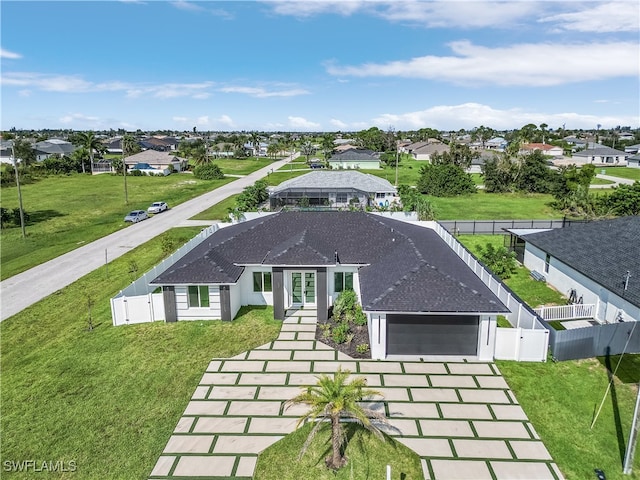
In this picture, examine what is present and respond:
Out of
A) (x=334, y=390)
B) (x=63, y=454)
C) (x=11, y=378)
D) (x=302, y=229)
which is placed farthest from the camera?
(x=302, y=229)

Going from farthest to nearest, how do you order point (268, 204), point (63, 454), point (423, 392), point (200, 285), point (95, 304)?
point (268, 204)
point (95, 304)
point (200, 285)
point (423, 392)
point (63, 454)

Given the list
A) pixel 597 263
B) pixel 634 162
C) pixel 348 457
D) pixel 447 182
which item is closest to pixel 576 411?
pixel 348 457

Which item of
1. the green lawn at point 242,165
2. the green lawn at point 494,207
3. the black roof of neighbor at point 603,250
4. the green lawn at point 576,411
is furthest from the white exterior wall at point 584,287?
the green lawn at point 242,165

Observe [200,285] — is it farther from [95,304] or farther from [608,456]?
[608,456]

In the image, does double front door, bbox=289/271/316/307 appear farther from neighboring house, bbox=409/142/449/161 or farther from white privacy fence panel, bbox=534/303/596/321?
neighboring house, bbox=409/142/449/161

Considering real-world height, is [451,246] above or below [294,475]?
above

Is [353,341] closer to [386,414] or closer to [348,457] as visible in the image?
[386,414]

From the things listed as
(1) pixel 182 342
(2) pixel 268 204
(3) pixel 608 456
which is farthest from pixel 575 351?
(2) pixel 268 204
